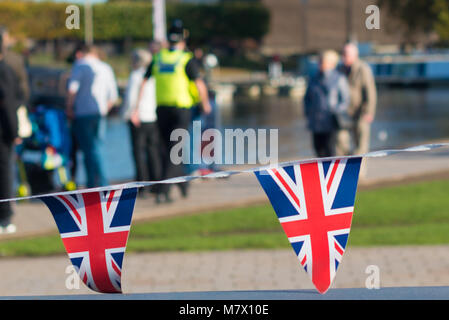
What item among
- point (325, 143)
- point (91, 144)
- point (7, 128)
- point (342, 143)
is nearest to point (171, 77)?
point (91, 144)

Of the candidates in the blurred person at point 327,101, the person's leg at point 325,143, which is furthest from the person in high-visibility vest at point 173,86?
the person's leg at point 325,143

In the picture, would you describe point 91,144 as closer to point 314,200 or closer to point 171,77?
point 171,77

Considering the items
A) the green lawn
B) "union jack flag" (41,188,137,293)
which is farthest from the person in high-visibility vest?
"union jack flag" (41,188,137,293)

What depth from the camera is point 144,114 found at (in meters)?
10.5

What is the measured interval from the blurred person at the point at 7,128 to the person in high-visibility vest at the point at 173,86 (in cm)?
172

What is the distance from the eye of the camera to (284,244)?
25.6 feet

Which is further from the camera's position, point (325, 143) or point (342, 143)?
point (342, 143)

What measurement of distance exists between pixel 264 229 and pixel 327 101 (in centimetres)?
266

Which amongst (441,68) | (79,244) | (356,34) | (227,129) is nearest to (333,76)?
(79,244)

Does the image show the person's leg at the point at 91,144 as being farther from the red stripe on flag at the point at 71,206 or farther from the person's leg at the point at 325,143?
the red stripe on flag at the point at 71,206

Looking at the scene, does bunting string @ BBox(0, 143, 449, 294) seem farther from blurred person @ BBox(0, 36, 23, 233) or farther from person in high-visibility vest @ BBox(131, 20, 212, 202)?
person in high-visibility vest @ BBox(131, 20, 212, 202)

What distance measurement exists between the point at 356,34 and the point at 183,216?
60.4m

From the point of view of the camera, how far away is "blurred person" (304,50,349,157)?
10812 mm

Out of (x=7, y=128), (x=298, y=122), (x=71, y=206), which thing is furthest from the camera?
(x=298, y=122)
